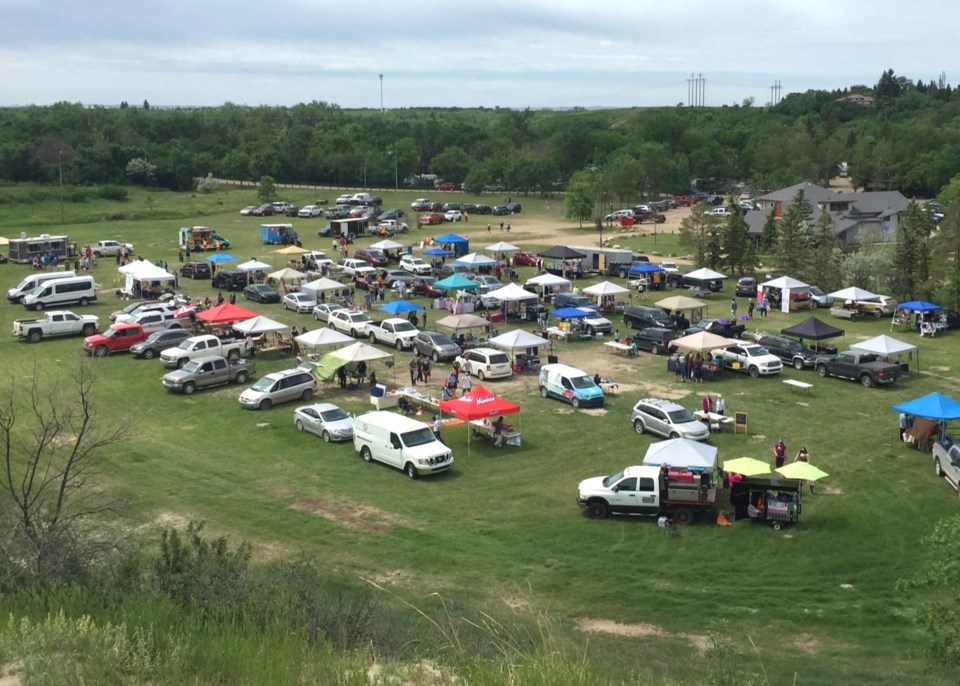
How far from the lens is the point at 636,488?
19.9m

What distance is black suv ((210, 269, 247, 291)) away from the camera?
49.1 m

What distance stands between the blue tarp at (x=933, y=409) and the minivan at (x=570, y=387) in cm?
874

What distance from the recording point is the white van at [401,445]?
22547mm

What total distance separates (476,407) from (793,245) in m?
35.1

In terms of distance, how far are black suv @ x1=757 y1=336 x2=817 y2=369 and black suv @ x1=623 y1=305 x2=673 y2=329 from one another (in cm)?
523

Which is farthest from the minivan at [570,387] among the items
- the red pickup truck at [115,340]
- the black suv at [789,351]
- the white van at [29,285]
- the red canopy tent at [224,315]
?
the white van at [29,285]

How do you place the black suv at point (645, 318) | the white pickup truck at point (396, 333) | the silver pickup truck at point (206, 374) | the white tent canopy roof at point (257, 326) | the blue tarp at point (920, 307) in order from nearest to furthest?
the silver pickup truck at point (206, 374)
the white tent canopy roof at point (257, 326)
the white pickup truck at point (396, 333)
the black suv at point (645, 318)
the blue tarp at point (920, 307)

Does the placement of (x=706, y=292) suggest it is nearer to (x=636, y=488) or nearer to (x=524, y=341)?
(x=524, y=341)

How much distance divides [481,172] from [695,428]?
288 feet

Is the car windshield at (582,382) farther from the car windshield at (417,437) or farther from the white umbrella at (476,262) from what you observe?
the white umbrella at (476,262)

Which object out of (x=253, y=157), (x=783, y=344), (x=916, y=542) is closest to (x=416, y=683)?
(x=916, y=542)

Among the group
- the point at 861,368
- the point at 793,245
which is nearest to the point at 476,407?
the point at 861,368

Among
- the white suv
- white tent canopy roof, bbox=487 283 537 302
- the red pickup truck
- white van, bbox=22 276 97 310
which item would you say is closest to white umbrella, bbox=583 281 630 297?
white tent canopy roof, bbox=487 283 537 302

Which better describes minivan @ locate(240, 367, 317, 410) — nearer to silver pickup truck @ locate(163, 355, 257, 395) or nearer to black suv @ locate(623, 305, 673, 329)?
silver pickup truck @ locate(163, 355, 257, 395)
